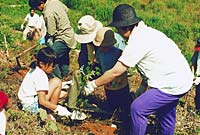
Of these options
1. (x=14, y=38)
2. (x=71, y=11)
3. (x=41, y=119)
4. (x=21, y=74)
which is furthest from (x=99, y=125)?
(x=71, y=11)

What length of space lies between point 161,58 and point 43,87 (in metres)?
1.41

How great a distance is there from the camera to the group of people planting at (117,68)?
191 inches

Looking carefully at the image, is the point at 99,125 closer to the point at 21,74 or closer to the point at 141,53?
the point at 141,53

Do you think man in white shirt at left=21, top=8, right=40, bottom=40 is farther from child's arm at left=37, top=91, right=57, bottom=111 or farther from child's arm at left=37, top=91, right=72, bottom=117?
child's arm at left=37, top=91, right=57, bottom=111

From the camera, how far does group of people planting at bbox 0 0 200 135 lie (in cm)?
486

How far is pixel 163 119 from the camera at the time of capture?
17.6 feet

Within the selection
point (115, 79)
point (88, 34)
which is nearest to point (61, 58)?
point (88, 34)

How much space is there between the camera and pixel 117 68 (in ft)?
15.8

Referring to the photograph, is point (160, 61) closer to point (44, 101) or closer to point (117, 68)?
point (117, 68)

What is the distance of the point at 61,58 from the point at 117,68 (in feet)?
7.93

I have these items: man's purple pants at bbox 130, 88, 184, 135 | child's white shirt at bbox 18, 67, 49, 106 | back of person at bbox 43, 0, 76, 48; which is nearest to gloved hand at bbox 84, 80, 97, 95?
man's purple pants at bbox 130, 88, 184, 135

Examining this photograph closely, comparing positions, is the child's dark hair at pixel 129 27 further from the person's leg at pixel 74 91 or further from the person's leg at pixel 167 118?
the person's leg at pixel 74 91

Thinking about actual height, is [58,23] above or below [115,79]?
above

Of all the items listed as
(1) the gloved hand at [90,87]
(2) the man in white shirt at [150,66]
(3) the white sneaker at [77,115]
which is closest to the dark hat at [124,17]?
(2) the man in white shirt at [150,66]
